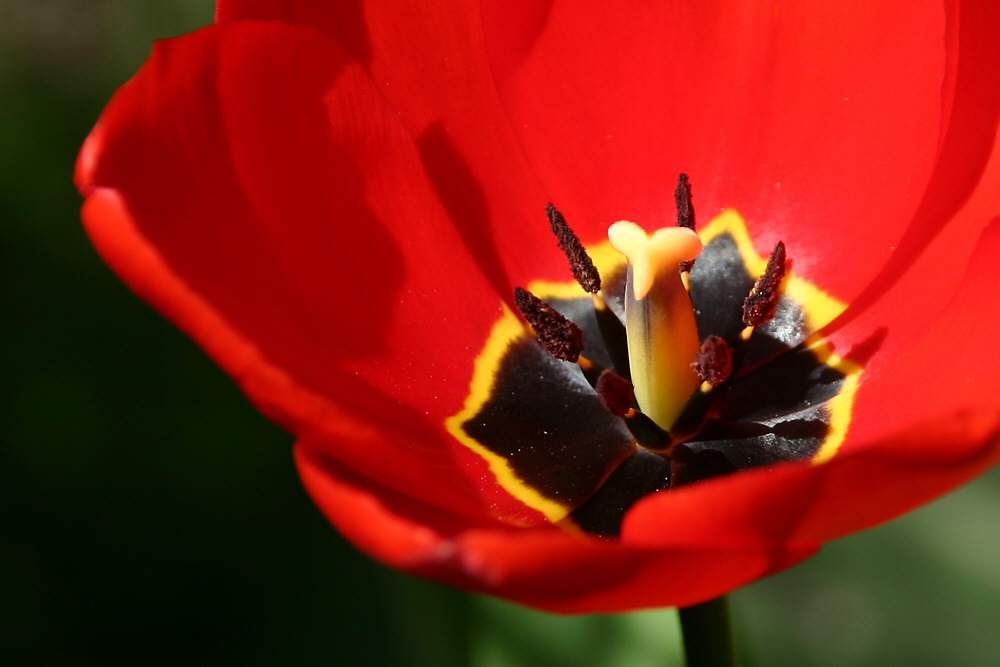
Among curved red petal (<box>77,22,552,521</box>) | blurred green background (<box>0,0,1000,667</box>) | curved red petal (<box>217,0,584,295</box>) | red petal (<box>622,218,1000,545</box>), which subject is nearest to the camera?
red petal (<box>622,218,1000,545</box>)

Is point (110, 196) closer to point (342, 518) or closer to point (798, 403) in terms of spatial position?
point (342, 518)

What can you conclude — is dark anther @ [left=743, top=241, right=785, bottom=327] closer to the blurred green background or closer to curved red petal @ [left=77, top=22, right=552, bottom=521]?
curved red petal @ [left=77, top=22, right=552, bottom=521]

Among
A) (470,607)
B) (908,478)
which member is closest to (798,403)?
(908,478)

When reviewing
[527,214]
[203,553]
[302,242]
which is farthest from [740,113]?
[203,553]

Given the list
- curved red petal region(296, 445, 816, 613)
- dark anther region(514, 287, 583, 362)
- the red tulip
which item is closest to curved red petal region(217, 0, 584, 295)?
the red tulip

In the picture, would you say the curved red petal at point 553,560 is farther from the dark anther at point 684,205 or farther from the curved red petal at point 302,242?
the dark anther at point 684,205

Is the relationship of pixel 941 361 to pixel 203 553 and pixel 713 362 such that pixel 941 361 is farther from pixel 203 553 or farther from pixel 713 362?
pixel 203 553
